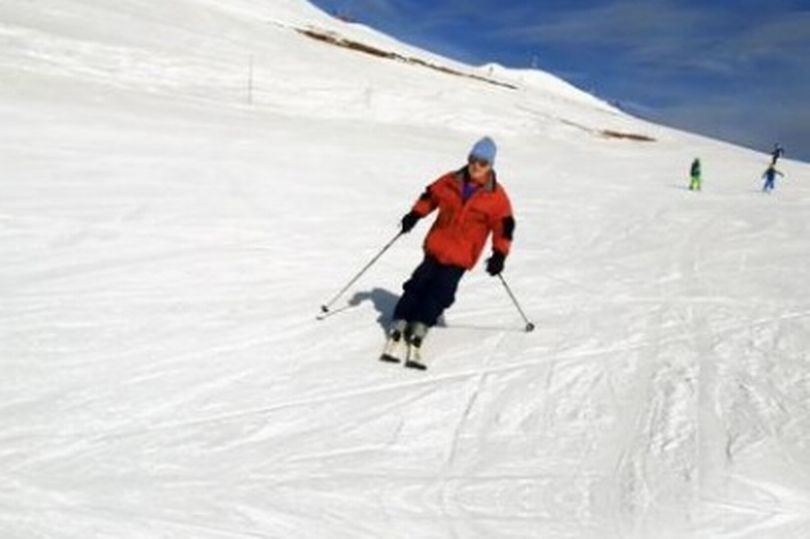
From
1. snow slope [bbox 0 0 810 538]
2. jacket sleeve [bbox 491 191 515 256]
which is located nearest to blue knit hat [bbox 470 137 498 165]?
jacket sleeve [bbox 491 191 515 256]

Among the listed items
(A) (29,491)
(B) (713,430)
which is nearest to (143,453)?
(A) (29,491)

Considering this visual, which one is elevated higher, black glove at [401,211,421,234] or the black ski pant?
black glove at [401,211,421,234]

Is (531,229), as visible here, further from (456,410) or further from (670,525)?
(670,525)

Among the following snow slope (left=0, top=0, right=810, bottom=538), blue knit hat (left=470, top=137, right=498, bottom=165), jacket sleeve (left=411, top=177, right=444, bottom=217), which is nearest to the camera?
snow slope (left=0, top=0, right=810, bottom=538)

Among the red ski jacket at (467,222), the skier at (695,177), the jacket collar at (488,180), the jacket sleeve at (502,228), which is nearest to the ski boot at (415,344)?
the red ski jacket at (467,222)

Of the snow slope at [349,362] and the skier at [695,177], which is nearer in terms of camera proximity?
the snow slope at [349,362]

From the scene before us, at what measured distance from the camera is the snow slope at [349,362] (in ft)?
15.4

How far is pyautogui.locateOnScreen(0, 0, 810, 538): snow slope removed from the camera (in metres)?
4.68

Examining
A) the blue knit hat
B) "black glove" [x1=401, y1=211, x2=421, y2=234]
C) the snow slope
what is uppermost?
the blue knit hat

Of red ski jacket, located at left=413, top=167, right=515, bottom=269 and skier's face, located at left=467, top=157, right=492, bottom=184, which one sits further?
red ski jacket, located at left=413, top=167, right=515, bottom=269

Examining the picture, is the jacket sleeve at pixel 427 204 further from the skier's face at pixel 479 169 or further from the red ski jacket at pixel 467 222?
the skier's face at pixel 479 169

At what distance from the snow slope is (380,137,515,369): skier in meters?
0.39

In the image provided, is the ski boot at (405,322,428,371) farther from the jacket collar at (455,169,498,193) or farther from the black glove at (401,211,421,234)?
the jacket collar at (455,169,498,193)

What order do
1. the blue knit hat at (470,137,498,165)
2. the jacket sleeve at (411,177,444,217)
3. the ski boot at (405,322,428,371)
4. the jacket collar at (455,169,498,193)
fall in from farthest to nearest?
the jacket sleeve at (411,177,444,217) → the jacket collar at (455,169,498,193) → the blue knit hat at (470,137,498,165) → the ski boot at (405,322,428,371)
